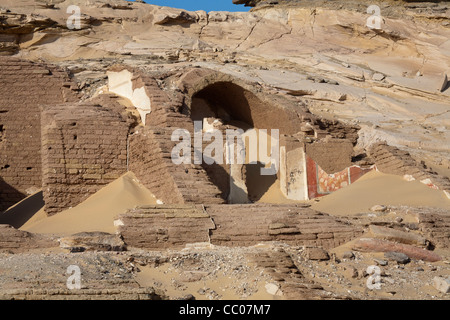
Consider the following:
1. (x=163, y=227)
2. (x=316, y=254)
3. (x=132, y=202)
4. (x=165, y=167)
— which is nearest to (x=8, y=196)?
(x=132, y=202)

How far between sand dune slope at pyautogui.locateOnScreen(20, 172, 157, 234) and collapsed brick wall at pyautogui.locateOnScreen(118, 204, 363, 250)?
1.06 metres

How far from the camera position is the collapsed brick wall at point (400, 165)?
16450mm

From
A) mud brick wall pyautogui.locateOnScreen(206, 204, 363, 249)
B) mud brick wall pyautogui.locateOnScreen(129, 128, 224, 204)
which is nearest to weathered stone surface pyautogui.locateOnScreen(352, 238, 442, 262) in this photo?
mud brick wall pyautogui.locateOnScreen(206, 204, 363, 249)

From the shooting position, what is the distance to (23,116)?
19.3 meters

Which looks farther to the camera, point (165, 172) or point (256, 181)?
point (256, 181)

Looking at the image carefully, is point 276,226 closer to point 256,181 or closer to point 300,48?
point 256,181

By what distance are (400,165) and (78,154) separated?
6.91 meters

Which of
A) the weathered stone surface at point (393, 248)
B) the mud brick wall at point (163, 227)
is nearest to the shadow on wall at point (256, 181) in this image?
the mud brick wall at point (163, 227)

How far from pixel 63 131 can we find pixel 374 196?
6.33 meters

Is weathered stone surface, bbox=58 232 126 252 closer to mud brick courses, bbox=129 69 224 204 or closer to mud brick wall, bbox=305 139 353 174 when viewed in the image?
mud brick courses, bbox=129 69 224 204

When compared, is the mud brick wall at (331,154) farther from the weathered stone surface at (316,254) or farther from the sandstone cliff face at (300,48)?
the weathered stone surface at (316,254)

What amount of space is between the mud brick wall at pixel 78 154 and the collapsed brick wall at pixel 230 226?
3.25 m

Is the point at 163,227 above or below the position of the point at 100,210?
above

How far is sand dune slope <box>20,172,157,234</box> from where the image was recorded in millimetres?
13656
